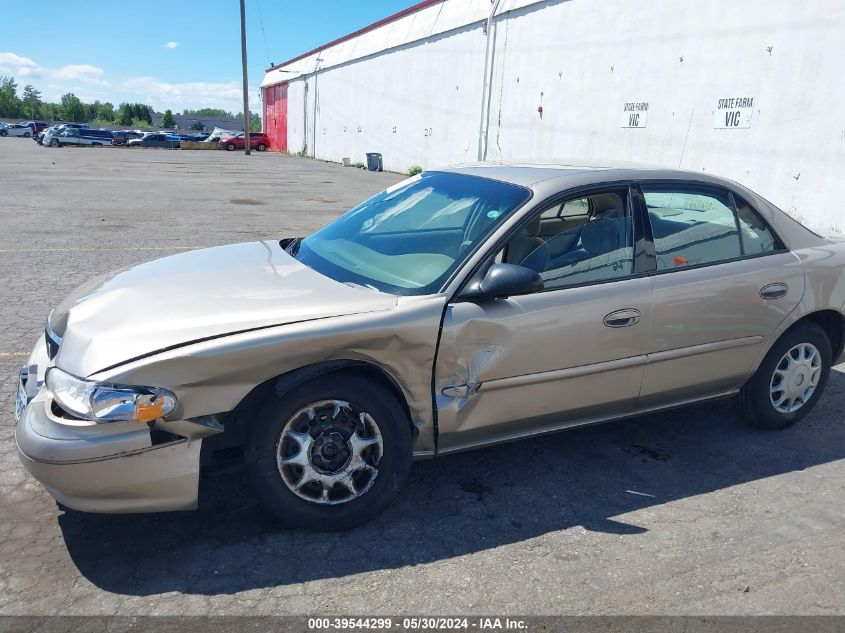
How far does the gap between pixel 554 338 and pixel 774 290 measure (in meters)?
1.56

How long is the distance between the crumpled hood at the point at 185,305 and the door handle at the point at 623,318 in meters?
1.14

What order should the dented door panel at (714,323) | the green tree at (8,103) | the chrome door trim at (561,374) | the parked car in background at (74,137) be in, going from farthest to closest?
1. the green tree at (8,103)
2. the parked car in background at (74,137)
3. the dented door panel at (714,323)
4. the chrome door trim at (561,374)

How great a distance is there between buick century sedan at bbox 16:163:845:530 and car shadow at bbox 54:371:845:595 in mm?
189

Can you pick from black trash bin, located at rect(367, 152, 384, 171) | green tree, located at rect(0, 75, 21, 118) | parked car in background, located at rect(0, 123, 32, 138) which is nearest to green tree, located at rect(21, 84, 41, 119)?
green tree, located at rect(0, 75, 21, 118)

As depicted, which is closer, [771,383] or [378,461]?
[378,461]

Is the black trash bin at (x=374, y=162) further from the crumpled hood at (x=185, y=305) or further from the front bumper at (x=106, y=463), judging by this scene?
the front bumper at (x=106, y=463)

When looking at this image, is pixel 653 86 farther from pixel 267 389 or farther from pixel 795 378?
pixel 267 389

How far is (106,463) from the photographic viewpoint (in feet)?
8.57

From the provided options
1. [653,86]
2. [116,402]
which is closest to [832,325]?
[116,402]

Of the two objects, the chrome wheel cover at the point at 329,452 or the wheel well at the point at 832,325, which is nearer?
the chrome wheel cover at the point at 329,452

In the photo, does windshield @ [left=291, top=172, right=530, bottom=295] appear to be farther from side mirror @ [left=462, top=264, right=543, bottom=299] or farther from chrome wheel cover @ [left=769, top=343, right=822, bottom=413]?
chrome wheel cover @ [left=769, top=343, right=822, bottom=413]

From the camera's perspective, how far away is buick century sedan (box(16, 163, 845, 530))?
8.84ft

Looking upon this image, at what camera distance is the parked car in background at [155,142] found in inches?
2095

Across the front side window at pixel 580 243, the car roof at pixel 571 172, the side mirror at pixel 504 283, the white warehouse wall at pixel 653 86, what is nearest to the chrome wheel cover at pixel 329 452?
the side mirror at pixel 504 283
